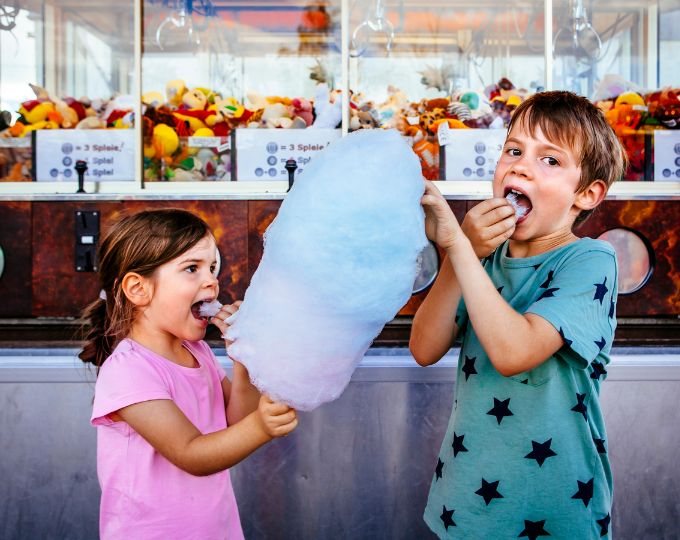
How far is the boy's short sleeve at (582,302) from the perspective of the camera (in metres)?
1.19

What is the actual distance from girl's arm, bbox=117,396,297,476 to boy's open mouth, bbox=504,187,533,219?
525mm

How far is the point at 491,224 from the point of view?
1220 millimetres

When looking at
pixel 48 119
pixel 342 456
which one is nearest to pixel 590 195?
pixel 342 456

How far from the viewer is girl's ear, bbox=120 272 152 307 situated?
1.45 m

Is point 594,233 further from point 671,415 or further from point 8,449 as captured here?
point 8,449

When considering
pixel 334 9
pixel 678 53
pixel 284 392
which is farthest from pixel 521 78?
pixel 284 392

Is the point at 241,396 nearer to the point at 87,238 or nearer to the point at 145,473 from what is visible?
the point at 145,473

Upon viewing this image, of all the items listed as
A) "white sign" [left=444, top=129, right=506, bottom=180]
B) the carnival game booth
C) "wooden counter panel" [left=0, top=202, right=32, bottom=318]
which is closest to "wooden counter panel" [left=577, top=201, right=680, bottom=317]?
the carnival game booth

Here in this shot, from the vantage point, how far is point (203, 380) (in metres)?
1.51

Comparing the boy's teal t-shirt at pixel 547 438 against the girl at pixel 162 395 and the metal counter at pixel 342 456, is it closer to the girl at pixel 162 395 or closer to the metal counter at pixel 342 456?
the girl at pixel 162 395

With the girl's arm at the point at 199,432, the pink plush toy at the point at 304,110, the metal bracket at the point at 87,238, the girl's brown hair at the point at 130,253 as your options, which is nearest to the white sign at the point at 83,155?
the metal bracket at the point at 87,238

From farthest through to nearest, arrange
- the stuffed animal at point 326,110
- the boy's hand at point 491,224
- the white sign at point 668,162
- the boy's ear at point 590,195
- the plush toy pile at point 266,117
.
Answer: the stuffed animal at point 326,110 → the plush toy pile at point 266,117 → the white sign at point 668,162 → the boy's ear at point 590,195 → the boy's hand at point 491,224

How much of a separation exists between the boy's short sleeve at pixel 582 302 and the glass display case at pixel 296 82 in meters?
1.52

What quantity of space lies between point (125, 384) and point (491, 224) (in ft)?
2.39
